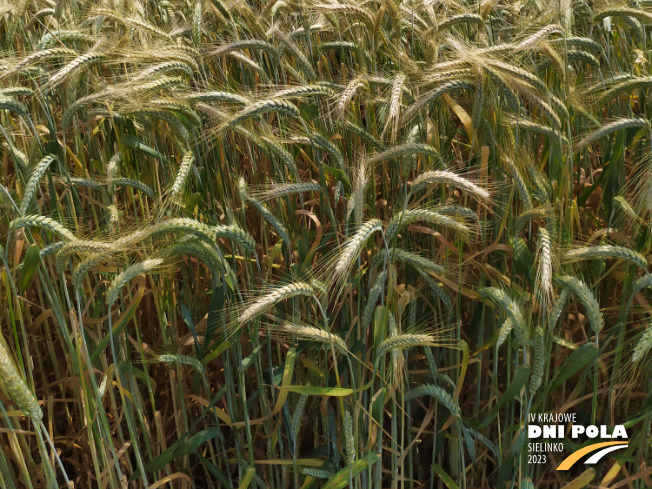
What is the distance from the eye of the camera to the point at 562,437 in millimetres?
1842

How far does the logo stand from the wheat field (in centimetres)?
4

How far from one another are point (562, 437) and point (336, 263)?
937 mm

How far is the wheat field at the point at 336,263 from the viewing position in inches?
59.9

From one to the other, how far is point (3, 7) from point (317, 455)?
180 cm

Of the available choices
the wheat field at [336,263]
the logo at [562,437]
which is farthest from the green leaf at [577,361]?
the logo at [562,437]

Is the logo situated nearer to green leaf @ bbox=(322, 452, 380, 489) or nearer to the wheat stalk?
green leaf @ bbox=(322, 452, 380, 489)

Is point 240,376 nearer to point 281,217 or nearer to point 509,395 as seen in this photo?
point 281,217

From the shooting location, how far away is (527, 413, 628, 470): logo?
5.81 feet

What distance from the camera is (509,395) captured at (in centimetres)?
156

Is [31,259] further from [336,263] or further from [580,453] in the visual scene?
[580,453]

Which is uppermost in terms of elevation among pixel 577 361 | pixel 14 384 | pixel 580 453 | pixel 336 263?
pixel 336 263

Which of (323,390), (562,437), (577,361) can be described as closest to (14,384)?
(323,390)

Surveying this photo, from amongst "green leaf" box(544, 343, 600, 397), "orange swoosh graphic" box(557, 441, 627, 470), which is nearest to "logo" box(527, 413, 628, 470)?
"orange swoosh graphic" box(557, 441, 627, 470)

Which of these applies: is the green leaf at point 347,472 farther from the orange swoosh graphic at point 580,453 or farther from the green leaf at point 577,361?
the orange swoosh graphic at point 580,453
